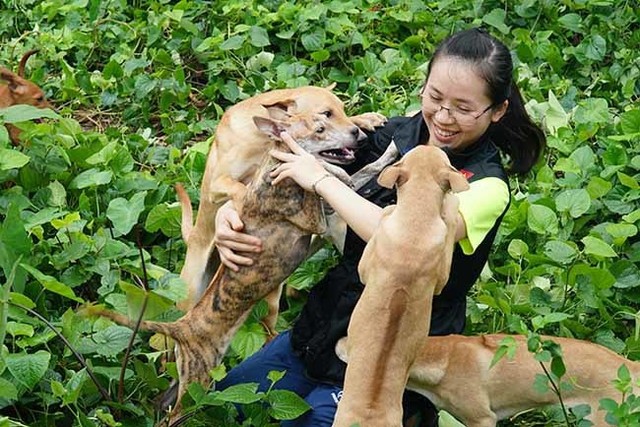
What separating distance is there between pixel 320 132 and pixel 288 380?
3.37 feet

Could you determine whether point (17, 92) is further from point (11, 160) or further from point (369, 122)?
point (369, 122)

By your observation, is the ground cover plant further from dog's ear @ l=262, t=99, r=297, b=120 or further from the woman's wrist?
dog's ear @ l=262, t=99, r=297, b=120

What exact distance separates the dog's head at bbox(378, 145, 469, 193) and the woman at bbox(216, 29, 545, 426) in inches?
8.0

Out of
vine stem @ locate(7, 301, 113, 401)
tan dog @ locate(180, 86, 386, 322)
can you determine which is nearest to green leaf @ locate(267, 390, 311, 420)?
vine stem @ locate(7, 301, 113, 401)

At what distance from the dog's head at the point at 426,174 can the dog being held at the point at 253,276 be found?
71 centimetres

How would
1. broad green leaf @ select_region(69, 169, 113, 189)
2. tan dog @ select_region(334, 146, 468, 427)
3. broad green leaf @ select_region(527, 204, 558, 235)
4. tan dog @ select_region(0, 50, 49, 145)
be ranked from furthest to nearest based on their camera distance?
tan dog @ select_region(0, 50, 49, 145) → broad green leaf @ select_region(69, 169, 113, 189) → broad green leaf @ select_region(527, 204, 558, 235) → tan dog @ select_region(334, 146, 468, 427)

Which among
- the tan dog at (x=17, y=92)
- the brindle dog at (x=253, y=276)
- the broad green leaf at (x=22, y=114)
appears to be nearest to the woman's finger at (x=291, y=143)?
the brindle dog at (x=253, y=276)

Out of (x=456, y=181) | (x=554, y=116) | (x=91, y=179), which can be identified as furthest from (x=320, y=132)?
(x=554, y=116)

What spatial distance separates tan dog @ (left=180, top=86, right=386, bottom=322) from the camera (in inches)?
195

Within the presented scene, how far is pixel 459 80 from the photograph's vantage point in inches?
173

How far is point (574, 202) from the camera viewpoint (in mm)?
5723

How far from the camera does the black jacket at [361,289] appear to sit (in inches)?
175

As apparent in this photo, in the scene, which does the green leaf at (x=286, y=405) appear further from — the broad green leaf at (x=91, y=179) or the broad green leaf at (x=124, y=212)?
the broad green leaf at (x=91, y=179)

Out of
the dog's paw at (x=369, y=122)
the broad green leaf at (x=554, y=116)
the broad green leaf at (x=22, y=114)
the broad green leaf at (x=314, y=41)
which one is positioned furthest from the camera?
the broad green leaf at (x=314, y=41)
